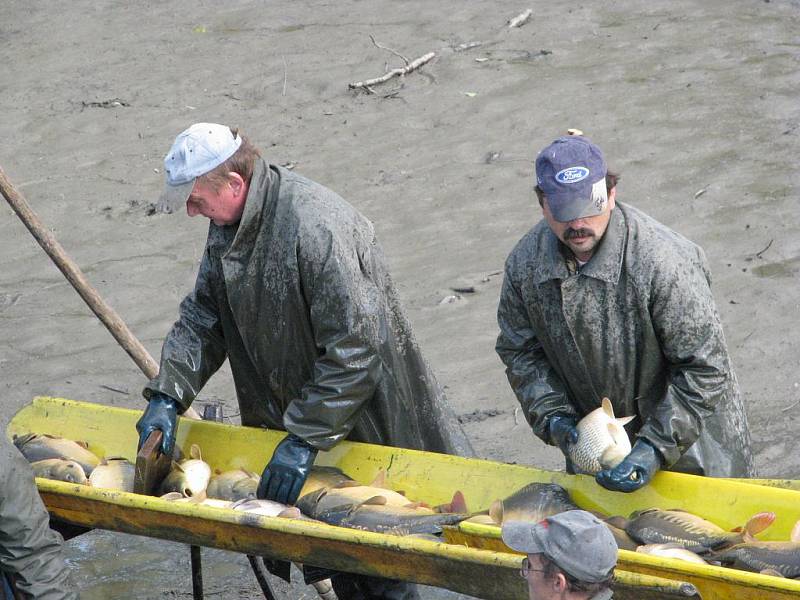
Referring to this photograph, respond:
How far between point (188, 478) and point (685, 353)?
6.92ft

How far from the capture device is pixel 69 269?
252 inches

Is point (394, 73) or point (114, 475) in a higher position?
point (114, 475)

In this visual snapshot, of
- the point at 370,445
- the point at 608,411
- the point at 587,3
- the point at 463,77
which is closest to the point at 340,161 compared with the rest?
the point at 463,77

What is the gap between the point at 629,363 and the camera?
4.56m

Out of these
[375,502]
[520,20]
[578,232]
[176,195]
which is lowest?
[520,20]

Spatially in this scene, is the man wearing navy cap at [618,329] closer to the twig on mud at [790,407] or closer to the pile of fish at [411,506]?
the pile of fish at [411,506]

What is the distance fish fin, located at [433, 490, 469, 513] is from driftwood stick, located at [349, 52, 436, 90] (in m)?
7.41

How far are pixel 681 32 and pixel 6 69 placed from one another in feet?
22.3

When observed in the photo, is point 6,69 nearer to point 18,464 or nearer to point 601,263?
point 18,464

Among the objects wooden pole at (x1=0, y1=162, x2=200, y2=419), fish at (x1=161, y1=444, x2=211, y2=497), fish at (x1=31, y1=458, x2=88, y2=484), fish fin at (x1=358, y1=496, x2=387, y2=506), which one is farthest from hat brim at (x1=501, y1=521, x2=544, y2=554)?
wooden pole at (x1=0, y1=162, x2=200, y2=419)

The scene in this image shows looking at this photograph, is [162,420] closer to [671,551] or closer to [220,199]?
[220,199]

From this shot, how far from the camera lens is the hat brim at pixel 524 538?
331 cm

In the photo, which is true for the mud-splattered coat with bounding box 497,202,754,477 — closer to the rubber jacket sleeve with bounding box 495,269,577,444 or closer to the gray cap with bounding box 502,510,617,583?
the rubber jacket sleeve with bounding box 495,269,577,444

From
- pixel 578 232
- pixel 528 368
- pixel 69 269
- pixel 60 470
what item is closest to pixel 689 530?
pixel 528 368
